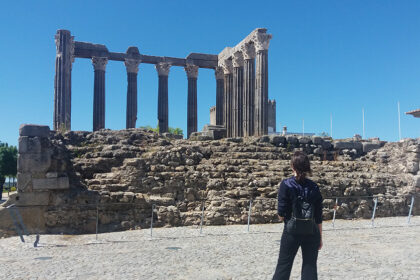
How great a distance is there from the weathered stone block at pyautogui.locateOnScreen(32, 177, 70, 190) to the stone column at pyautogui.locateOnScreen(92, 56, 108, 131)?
16171mm

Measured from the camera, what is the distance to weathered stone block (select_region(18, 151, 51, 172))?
40.2ft

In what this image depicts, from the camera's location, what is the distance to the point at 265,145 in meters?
18.3

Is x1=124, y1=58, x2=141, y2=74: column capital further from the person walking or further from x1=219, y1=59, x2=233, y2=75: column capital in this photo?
the person walking

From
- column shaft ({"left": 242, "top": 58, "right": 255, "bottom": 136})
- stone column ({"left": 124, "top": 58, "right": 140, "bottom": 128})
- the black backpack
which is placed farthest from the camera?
stone column ({"left": 124, "top": 58, "right": 140, "bottom": 128})

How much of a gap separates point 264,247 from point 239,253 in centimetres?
87

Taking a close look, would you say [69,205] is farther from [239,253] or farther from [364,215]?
[364,215]

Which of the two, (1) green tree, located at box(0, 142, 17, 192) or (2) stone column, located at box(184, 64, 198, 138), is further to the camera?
(1) green tree, located at box(0, 142, 17, 192)

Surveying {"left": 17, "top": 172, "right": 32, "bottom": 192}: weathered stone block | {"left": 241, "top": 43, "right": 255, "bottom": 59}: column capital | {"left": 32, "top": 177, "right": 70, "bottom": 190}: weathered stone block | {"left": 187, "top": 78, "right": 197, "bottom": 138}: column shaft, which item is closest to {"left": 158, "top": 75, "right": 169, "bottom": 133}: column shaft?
{"left": 187, "top": 78, "right": 197, "bottom": 138}: column shaft

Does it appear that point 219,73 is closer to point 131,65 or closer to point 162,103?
point 162,103

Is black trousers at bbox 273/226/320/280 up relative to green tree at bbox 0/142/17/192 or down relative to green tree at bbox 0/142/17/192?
down

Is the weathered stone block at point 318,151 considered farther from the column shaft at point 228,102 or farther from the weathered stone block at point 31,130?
the weathered stone block at point 31,130

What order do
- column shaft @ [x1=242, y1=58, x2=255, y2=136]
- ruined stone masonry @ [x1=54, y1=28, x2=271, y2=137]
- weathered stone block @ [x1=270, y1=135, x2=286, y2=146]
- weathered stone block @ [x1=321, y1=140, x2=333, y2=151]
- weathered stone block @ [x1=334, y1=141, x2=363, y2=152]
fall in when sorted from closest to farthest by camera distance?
1. weathered stone block @ [x1=270, y1=135, x2=286, y2=146]
2. weathered stone block @ [x1=321, y1=140, x2=333, y2=151]
3. weathered stone block @ [x1=334, y1=141, x2=363, y2=152]
4. ruined stone masonry @ [x1=54, y1=28, x2=271, y2=137]
5. column shaft @ [x1=242, y1=58, x2=255, y2=136]

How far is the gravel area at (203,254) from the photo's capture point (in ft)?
22.9

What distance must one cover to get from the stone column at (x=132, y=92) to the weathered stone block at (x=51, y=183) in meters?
17.3
